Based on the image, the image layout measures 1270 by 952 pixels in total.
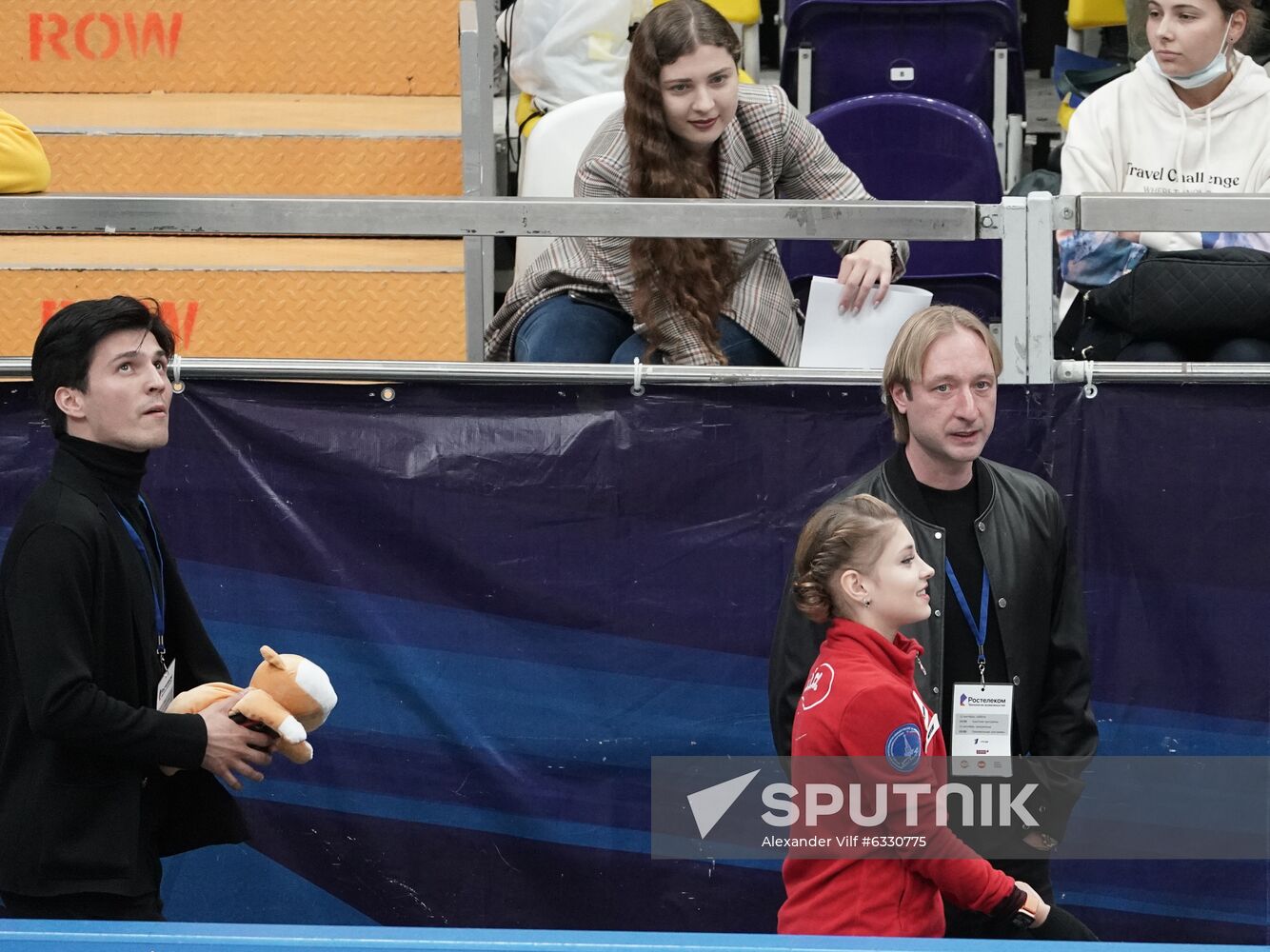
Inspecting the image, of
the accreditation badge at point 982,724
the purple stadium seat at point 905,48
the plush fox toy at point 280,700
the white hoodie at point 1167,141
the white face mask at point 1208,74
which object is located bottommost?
the accreditation badge at point 982,724

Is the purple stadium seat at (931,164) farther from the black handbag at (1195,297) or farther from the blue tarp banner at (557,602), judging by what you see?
the blue tarp banner at (557,602)

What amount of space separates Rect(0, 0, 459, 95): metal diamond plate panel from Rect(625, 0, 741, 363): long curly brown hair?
256 cm

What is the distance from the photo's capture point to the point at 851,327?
3.78 metres

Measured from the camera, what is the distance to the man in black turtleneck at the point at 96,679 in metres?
2.75

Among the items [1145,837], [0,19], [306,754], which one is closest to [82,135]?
[0,19]

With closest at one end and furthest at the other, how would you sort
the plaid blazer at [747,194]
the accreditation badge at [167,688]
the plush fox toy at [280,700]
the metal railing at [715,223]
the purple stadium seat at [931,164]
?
the plush fox toy at [280,700], the accreditation badge at [167,688], the metal railing at [715,223], the plaid blazer at [747,194], the purple stadium seat at [931,164]

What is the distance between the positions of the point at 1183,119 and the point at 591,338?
1.68 meters

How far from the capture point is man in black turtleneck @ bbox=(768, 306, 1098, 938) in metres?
3.17

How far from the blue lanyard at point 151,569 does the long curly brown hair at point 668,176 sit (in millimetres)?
1290

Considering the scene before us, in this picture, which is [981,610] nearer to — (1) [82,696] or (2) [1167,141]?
(1) [82,696]

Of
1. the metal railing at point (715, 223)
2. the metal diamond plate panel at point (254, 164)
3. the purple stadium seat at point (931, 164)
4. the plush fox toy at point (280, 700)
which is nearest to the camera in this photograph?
the plush fox toy at point (280, 700)

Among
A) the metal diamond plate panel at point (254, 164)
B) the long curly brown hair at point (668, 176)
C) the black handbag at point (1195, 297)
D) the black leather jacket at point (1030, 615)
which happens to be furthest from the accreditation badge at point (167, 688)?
the metal diamond plate panel at point (254, 164)

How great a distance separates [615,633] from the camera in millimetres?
3688

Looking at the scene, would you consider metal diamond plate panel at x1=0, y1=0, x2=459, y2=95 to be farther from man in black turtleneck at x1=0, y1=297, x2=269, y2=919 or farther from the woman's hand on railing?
man in black turtleneck at x1=0, y1=297, x2=269, y2=919
